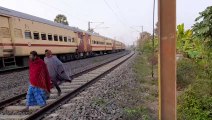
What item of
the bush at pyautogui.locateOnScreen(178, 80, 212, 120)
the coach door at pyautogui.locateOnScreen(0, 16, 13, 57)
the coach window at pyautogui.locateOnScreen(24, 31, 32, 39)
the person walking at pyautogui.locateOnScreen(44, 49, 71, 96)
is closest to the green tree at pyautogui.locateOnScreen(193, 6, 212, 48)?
the bush at pyautogui.locateOnScreen(178, 80, 212, 120)

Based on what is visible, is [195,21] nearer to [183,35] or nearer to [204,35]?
[204,35]

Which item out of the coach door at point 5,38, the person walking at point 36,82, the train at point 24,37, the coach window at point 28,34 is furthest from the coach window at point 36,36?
the person walking at point 36,82

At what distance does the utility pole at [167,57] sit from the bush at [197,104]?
2518mm

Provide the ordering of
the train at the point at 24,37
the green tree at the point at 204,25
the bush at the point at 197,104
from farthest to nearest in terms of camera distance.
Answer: the train at the point at 24,37 < the green tree at the point at 204,25 < the bush at the point at 197,104

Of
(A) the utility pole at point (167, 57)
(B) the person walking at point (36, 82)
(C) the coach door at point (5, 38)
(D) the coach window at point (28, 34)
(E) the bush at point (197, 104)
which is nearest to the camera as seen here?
(A) the utility pole at point (167, 57)

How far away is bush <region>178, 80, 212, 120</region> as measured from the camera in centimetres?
583

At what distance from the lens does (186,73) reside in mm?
11109

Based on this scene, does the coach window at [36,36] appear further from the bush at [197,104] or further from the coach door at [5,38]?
the bush at [197,104]

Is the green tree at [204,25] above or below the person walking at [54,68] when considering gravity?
above

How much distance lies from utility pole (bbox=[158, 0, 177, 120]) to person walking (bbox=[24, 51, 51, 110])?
159 inches

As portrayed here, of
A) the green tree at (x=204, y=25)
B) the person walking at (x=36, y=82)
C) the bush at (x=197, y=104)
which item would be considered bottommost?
the bush at (x=197, y=104)

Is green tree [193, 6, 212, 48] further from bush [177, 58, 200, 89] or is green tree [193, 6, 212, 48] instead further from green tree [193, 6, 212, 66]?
bush [177, 58, 200, 89]

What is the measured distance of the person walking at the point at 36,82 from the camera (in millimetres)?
6680

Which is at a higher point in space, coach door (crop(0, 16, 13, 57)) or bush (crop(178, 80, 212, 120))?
coach door (crop(0, 16, 13, 57))
